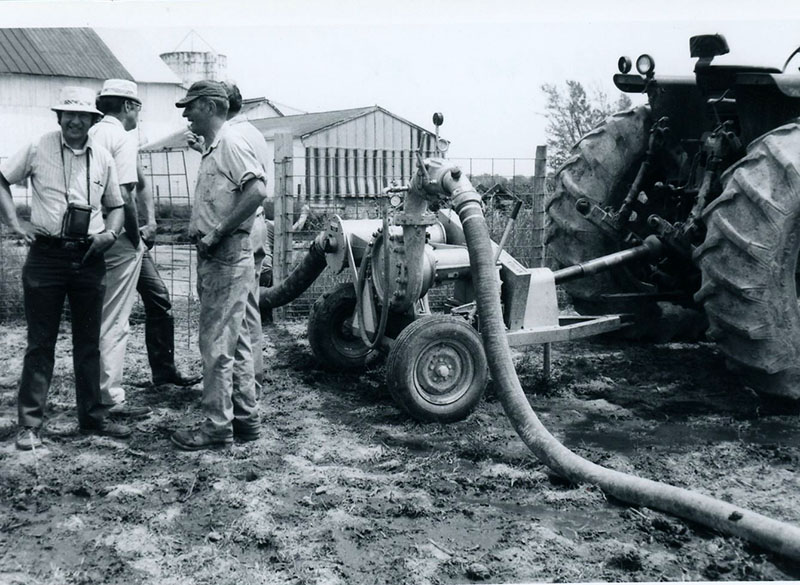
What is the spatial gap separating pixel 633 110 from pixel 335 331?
2.69m

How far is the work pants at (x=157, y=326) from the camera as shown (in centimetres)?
582

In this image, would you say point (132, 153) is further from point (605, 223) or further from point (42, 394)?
point (605, 223)

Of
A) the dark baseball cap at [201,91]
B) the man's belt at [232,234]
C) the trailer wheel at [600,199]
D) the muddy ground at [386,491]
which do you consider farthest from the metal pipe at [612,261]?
the dark baseball cap at [201,91]

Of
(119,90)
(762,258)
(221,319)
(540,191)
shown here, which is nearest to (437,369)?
(221,319)

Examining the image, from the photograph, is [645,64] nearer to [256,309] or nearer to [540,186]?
[256,309]

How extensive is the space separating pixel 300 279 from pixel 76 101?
266cm

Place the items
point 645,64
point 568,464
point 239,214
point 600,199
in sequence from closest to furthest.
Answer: point 568,464
point 239,214
point 645,64
point 600,199

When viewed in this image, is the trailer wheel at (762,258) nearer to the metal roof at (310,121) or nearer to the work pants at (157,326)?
the work pants at (157,326)

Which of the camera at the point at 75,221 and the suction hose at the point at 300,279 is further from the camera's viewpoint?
the suction hose at the point at 300,279

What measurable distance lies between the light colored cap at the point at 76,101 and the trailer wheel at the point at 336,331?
7.37 ft

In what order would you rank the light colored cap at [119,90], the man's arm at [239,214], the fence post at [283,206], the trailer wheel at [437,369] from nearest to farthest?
the man's arm at [239,214]
the trailer wheel at [437,369]
the light colored cap at [119,90]
the fence post at [283,206]

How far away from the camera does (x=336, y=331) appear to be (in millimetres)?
6273

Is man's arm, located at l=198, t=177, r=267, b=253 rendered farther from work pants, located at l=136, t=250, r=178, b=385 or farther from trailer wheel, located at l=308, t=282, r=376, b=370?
trailer wheel, located at l=308, t=282, r=376, b=370

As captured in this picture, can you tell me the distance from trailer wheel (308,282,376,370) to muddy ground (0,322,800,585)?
0.28m
